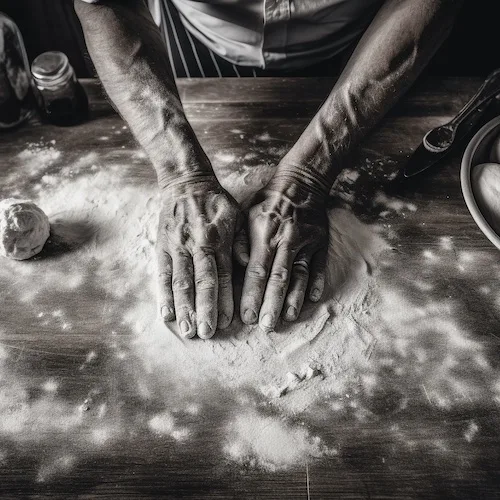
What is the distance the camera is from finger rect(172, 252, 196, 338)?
815 millimetres

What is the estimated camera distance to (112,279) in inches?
35.4

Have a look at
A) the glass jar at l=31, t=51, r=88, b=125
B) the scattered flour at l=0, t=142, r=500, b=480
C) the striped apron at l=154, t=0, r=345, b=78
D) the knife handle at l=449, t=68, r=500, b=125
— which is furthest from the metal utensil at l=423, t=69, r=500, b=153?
the glass jar at l=31, t=51, r=88, b=125

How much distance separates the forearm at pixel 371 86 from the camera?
102 cm

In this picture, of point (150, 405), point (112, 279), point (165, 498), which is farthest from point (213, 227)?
point (165, 498)

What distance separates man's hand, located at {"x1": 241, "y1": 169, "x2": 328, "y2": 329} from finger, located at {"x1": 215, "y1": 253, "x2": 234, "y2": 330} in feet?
0.08

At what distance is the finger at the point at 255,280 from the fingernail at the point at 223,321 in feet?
0.10

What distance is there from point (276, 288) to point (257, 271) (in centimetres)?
5

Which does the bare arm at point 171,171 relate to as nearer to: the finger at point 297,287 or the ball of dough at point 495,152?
the finger at point 297,287

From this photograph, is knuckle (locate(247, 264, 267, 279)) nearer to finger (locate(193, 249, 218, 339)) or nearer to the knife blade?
finger (locate(193, 249, 218, 339))

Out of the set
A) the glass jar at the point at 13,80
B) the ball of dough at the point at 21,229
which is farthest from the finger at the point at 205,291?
the glass jar at the point at 13,80

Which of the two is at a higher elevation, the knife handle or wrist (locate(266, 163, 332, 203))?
the knife handle

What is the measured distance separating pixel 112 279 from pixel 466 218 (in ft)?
2.53

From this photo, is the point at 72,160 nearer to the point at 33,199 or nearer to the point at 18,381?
the point at 33,199

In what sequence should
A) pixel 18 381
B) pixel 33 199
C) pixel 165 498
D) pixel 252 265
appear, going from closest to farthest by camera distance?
pixel 165 498
pixel 18 381
pixel 252 265
pixel 33 199
